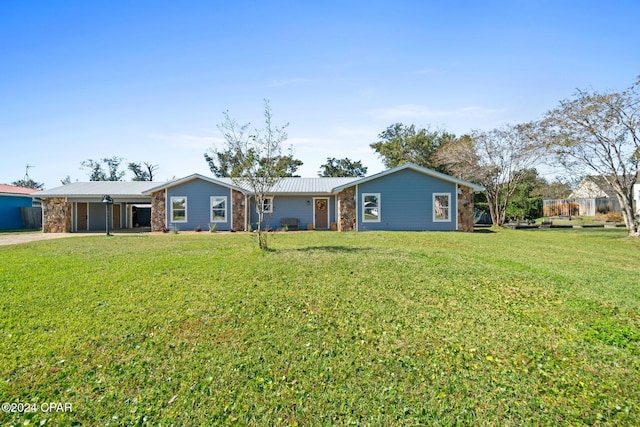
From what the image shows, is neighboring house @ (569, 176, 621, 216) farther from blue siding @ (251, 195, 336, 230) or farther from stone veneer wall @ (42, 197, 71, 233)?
stone veneer wall @ (42, 197, 71, 233)

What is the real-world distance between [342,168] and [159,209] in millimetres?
25803

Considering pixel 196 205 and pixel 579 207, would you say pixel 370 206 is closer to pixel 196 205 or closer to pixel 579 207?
pixel 196 205

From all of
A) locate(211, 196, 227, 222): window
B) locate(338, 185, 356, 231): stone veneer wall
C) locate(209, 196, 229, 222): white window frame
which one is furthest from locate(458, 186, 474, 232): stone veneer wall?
locate(211, 196, 227, 222): window

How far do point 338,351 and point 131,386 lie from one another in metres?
2.24

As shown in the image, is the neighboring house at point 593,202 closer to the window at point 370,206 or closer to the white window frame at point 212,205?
the window at point 370,206

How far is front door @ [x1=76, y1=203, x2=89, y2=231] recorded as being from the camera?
22.1m

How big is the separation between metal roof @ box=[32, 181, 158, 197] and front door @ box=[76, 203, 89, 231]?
1.14 m

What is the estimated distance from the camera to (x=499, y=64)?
1188 cm

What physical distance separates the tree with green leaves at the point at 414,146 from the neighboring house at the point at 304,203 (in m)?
12.7

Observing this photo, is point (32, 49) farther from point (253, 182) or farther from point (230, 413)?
point (230, 413)

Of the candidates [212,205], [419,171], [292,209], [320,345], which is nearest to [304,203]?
[292,209]

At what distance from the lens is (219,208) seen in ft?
65.0

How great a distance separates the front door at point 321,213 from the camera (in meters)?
21.3

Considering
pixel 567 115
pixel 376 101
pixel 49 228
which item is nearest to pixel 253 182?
pixel 376 101
